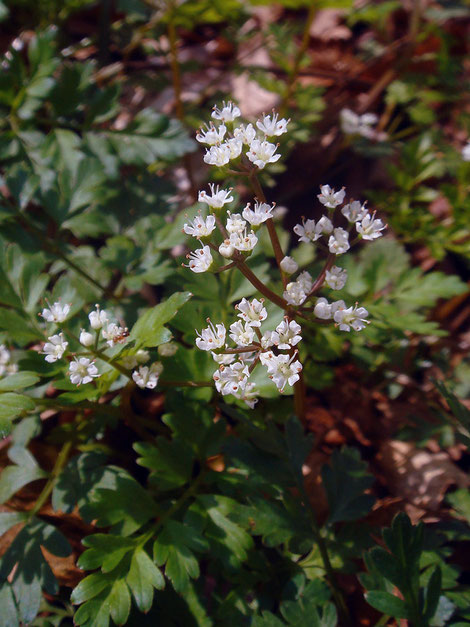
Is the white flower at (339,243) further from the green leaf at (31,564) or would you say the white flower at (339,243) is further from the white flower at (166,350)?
the green leaf at (31,564)

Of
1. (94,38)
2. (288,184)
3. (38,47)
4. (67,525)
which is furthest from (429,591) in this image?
(94,38)

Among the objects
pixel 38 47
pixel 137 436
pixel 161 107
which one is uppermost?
pixel 38 47

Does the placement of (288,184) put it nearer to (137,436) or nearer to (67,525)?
(137,436)

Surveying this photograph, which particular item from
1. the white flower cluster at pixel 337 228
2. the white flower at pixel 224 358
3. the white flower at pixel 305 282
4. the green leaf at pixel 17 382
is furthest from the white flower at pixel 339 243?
the green leaf at pixel 17 382

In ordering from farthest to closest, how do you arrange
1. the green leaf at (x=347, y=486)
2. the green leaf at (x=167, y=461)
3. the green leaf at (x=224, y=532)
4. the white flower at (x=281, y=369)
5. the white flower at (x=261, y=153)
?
1. the green leaf at (x=347, y=486)
2. the green leaf at (x=167, y=461)
3. the green leaf at (x=224, y=532)
4. the white flower at (x=261, y=153)
5. the white flower at (x=281, y=369)

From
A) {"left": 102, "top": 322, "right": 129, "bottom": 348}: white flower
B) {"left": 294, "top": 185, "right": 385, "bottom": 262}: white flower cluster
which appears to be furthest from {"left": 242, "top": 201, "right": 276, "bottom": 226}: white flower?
{"left": 102, "top": 322, "right": 129, "bottom": 348}: white flower

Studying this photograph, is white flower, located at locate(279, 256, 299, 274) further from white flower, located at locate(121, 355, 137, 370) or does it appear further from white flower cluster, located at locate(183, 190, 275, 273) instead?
white flower, located at locate(121, 355, 137, 370)

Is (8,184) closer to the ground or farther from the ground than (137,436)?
farther from the ground
